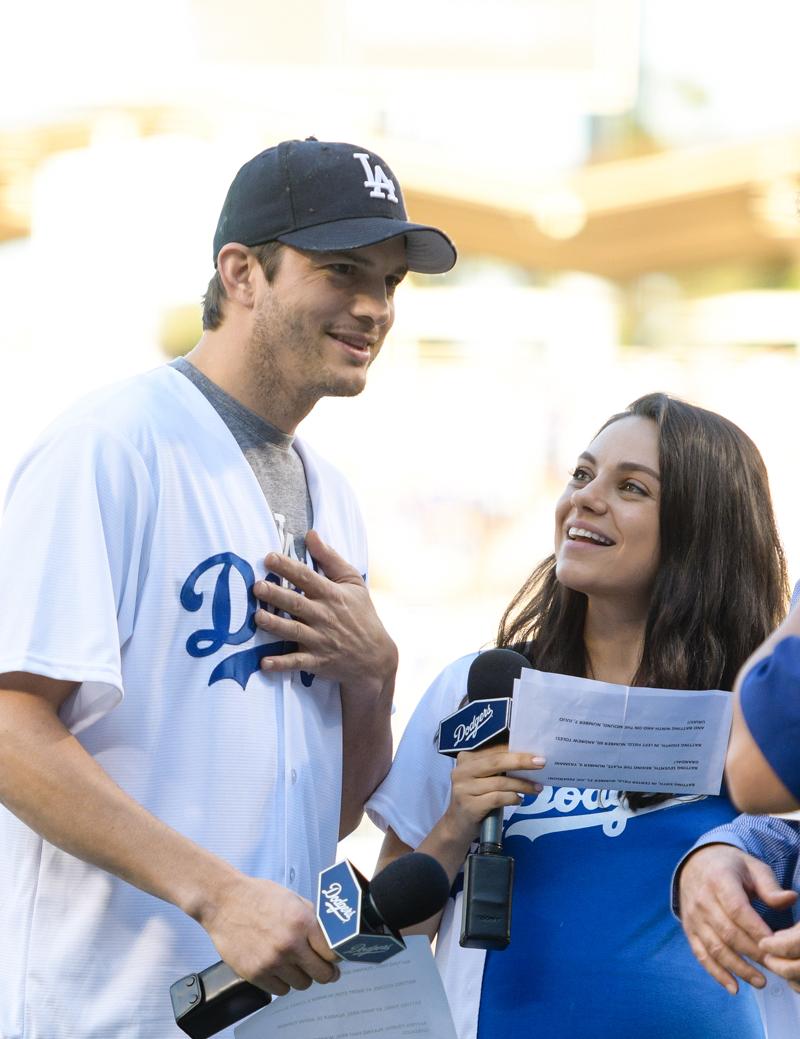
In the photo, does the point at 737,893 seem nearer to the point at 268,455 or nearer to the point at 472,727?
the point at 472,727

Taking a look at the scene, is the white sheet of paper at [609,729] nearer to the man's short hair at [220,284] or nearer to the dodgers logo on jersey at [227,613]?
the dodgers logo on jersey at [227,613]

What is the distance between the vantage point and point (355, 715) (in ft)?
9.59

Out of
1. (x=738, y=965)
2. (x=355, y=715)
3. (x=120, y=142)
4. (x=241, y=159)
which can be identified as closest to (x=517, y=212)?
(x=241, y=159)

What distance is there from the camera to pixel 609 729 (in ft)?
7.69

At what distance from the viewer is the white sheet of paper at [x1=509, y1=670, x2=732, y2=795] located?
234 centimetres

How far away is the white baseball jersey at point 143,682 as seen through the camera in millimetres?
2367

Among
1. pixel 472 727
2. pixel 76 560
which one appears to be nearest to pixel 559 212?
pixel 472 727

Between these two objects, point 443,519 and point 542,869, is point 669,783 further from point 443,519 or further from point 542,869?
point 443,519

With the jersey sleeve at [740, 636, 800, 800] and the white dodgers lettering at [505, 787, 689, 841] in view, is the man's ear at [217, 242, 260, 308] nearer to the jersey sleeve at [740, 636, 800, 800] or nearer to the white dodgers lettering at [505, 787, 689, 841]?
the white dodgers lettering at [505, 787, 689, 841]

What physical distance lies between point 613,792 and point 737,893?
0.61 m

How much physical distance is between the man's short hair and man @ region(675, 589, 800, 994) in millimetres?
1474

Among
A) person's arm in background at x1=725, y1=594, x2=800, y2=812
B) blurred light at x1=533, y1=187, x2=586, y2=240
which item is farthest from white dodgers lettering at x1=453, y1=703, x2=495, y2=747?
blurred light at x1=533, y1=187, x2=586, y2=240

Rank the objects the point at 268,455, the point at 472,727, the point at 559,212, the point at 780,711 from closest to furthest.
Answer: the point at 780,711 → the point at 472,727 → the point at 268,455 → the point at 559,212

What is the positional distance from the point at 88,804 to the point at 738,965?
1.09 meters
